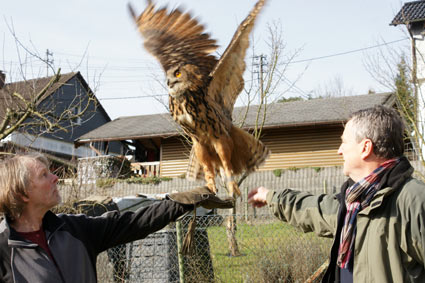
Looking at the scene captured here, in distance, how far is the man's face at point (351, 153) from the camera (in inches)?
78.2

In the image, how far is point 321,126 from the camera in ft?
53.3

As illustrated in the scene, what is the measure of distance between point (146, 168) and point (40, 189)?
16377 mm

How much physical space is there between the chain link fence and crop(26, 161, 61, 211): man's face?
9.93 ft

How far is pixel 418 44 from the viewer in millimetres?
11953

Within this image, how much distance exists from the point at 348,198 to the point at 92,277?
1336 mm

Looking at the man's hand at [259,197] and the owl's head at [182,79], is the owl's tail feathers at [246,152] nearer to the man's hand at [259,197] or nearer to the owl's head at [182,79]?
the owl's head at [182,79]

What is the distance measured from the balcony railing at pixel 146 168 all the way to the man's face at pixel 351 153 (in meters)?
15.7

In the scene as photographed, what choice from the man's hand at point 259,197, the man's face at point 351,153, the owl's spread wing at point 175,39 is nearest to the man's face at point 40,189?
the man's hand at point 259,197

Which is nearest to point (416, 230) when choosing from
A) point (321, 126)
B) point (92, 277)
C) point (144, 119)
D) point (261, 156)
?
point (92, 277)

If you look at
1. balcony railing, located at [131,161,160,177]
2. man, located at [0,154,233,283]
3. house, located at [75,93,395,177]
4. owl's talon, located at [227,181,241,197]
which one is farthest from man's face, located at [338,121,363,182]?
balcony railing, located at [131,161,160,177]

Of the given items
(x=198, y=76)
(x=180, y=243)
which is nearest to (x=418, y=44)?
(x=180, y=243)

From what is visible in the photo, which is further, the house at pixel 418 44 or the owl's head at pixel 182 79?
the house at pixel 418 44

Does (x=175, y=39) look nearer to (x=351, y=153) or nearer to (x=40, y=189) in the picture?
(x=40, y=189)

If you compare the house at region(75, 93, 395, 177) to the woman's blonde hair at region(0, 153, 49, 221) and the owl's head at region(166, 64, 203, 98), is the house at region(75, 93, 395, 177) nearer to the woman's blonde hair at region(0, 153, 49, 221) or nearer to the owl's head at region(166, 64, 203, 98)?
the owl's head at region(166, 64, 203, 98)
